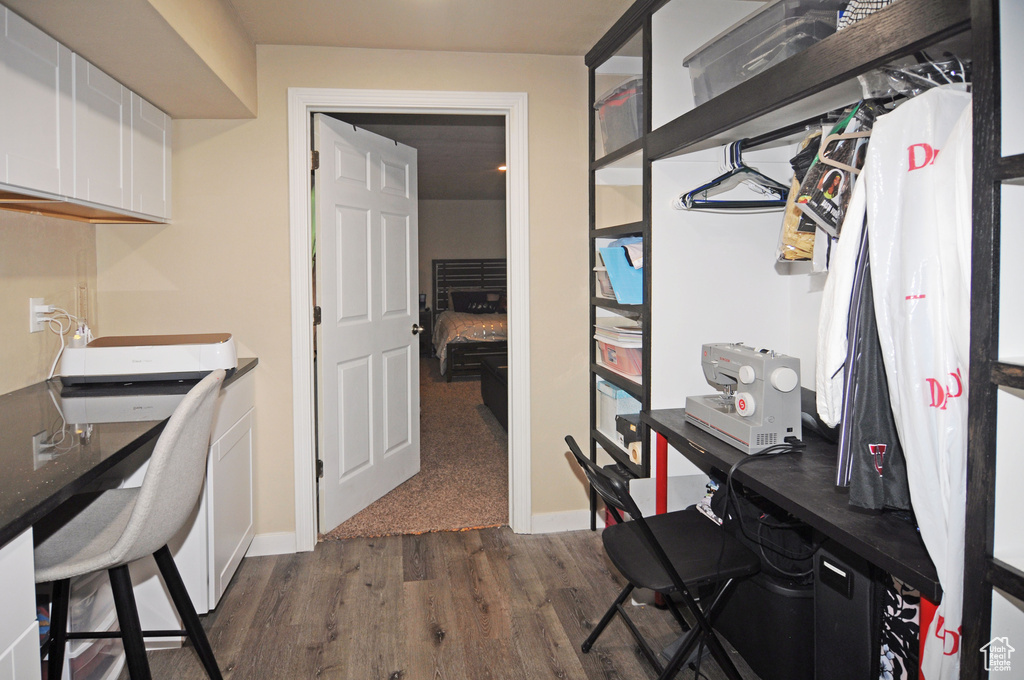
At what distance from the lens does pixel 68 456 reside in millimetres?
1428

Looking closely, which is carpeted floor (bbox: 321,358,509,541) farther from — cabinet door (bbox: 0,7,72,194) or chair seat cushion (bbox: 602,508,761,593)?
cabinet door (bbox: 0,7,72,194)

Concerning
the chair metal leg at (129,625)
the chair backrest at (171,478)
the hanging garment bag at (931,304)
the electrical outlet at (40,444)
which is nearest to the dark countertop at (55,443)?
the electrical outlet at (40,444)

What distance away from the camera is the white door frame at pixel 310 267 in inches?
113

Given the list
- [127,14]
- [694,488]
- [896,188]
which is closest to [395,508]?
[694,488]

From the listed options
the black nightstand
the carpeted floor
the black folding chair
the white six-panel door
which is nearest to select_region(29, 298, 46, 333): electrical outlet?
the white six-panel door

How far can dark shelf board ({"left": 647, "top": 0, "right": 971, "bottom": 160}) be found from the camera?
1143mm

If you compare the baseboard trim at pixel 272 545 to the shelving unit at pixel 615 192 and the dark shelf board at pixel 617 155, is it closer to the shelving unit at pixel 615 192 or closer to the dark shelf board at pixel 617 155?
the shelving unit at pixel 615 192

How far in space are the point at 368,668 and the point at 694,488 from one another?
50.5 inches

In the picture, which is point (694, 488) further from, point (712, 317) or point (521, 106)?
point (521, 106)

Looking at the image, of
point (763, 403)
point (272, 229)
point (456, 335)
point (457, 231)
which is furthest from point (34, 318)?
point (457, 231)

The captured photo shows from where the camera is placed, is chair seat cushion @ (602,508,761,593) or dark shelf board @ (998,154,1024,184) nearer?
dark shelf board @ (998,154,1024,184)

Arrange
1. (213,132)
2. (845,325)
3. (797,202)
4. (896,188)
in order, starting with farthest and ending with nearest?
(213,132)
(797,202)
(845,325)
(896,188)

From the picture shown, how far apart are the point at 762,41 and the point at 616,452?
1665mm

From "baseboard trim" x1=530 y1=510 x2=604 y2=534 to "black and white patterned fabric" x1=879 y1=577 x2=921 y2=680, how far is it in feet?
5.74
